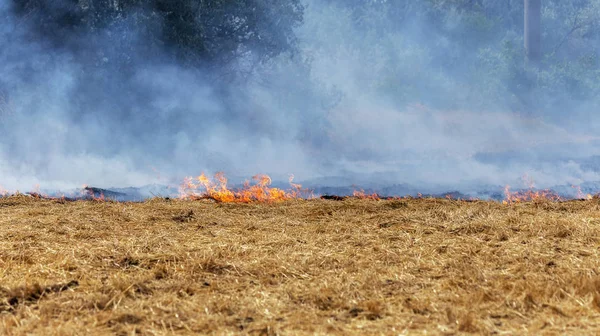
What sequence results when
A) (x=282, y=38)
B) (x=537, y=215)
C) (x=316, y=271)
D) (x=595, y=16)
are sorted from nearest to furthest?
(x=316, y=271) < (x=537, y=215) < (x=282, y=38) < (x=595, y=16)

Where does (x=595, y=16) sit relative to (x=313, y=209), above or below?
above

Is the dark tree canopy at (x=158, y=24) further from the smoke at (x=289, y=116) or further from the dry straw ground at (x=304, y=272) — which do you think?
the dry straw ground at (x=304, y=272)

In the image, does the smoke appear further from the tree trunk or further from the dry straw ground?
the dry straw ground

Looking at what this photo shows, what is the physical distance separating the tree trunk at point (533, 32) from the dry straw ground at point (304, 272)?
16.6m

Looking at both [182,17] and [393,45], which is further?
[393,45]

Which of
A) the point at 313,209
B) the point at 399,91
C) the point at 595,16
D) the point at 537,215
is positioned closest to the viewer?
the point at 537,215

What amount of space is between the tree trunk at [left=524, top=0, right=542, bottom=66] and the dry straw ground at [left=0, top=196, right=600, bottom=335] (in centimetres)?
1658

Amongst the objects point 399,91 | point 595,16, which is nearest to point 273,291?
point 399,91

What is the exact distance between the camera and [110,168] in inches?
763

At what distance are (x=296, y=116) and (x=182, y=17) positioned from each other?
15.1ft

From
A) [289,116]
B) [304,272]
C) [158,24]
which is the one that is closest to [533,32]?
[289,116]

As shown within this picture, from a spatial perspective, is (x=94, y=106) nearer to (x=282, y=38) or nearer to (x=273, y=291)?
(x=282, y=38)

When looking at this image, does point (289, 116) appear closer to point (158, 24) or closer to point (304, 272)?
point (158, 24)

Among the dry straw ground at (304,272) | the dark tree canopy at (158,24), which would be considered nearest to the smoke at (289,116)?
the dark tree canopy at (158,24)
